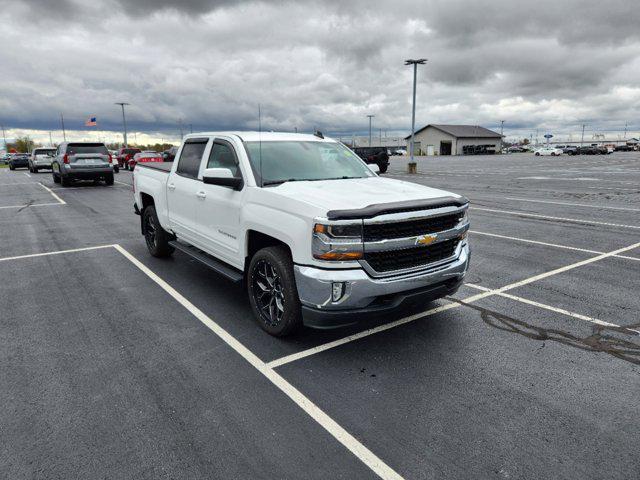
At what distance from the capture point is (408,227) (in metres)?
3.89

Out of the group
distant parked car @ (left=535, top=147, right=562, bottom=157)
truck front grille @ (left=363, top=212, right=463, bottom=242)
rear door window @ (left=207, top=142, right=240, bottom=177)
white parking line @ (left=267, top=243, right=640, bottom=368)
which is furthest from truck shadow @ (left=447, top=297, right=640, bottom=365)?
distant parked car @ (left=535, top=147, right=562, bottom=157)

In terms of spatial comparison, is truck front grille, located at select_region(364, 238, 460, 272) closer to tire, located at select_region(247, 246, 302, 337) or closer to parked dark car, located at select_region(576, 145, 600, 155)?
tire, located at select_region(247, 246, 302, 337)

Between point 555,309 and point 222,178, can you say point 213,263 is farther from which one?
point 555,309

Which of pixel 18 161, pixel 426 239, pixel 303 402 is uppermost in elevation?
pixel 18 161

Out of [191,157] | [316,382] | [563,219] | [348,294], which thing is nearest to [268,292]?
[348,294]

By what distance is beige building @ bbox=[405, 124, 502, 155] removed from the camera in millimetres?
95688

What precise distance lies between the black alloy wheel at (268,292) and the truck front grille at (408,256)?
92 centimetres

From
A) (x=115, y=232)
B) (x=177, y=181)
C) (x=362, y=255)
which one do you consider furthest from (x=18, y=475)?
(x=115, y=232)

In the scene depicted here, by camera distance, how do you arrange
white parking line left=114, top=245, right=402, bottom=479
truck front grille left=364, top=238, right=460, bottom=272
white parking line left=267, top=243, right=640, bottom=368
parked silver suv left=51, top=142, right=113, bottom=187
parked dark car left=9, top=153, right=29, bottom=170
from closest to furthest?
white parking line left=114, top=245, right=402, bottom=479 → truck front grille left=364, top=238, right=460, bottom=272 → white parking line left=267, top=243, right=640, bottom=368 → parked silver suv left=51, top=142, right=113, bottom=187 → parked dark car left=9, top=153, right=29, bottom=170

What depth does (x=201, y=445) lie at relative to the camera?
279 centimetres

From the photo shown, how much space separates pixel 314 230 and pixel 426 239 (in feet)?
3.53

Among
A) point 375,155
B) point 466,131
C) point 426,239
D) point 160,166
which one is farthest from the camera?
point 466,131

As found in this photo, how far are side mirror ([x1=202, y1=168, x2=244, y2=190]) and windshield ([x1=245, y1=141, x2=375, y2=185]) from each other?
0.75 feet

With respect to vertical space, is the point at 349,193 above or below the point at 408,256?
above
